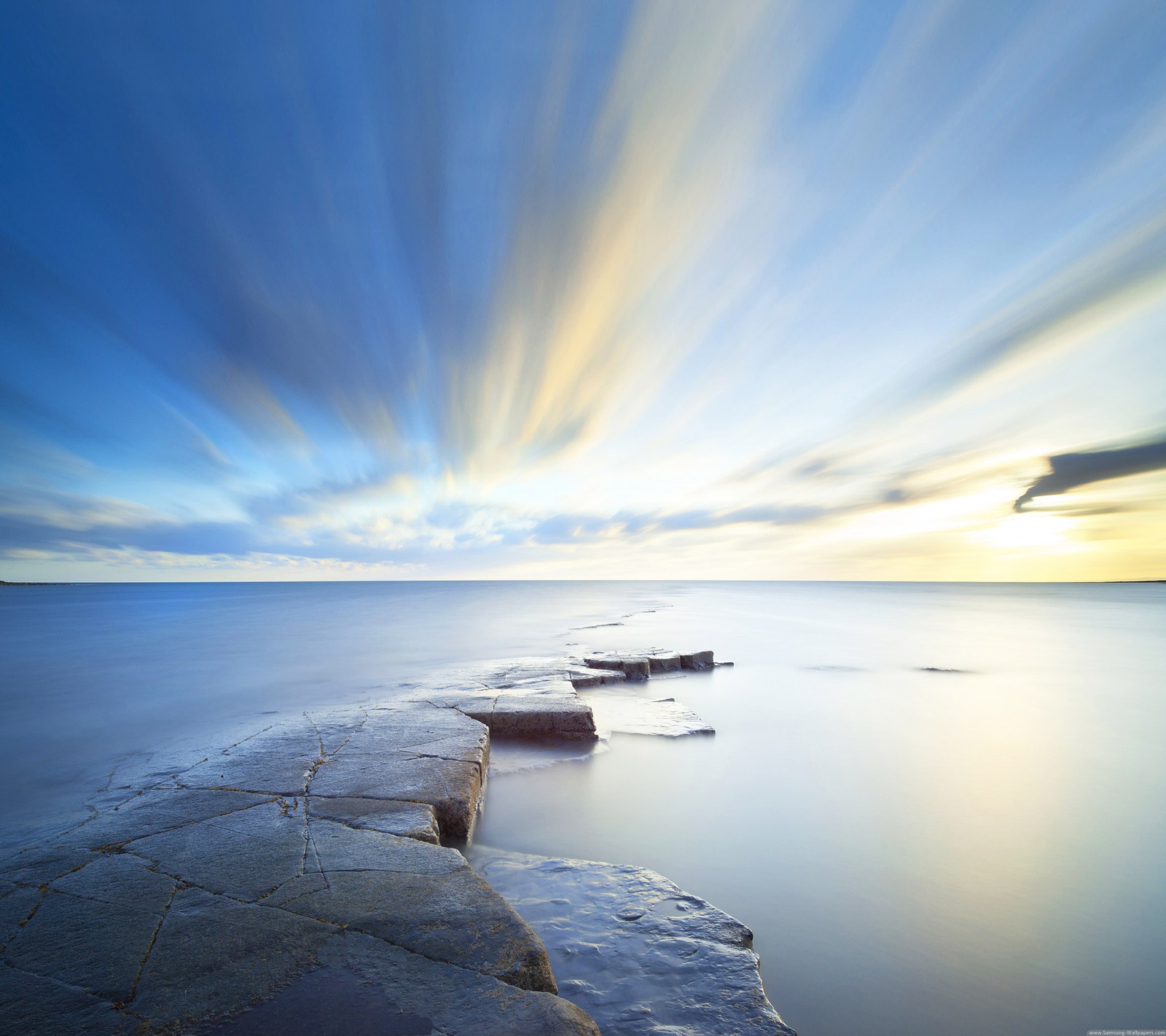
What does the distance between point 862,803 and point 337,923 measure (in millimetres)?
4865

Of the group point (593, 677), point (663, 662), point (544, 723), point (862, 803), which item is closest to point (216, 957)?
point (544, 723)

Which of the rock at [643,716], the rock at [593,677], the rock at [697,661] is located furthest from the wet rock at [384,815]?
the rock at [697,661]

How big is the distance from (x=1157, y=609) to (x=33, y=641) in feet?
226

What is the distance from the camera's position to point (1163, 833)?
4.85 meters

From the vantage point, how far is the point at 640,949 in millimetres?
2787

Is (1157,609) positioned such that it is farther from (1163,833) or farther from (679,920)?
(679,920)

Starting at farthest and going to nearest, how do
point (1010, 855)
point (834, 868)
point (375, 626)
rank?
point (375, 626) → point (1010, 855) → point (834, 868)

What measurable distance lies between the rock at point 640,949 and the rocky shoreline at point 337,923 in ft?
0.04

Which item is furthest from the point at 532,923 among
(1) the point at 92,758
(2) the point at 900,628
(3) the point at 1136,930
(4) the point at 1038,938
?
(2) the point at 900,628

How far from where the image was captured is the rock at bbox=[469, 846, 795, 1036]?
237 cm

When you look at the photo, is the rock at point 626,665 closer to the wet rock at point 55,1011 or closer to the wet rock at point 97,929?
the wet rock at point 97,929

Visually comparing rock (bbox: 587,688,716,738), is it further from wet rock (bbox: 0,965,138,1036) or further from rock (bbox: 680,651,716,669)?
wet rock (bbox: 0,965,138,1036)

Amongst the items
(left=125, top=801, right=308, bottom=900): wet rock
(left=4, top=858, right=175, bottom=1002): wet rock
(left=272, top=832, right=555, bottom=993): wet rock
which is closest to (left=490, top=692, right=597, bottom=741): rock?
(left=125, top=801, right=308, bottom=900): wet rock

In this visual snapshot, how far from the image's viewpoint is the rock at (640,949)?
7.78ft
